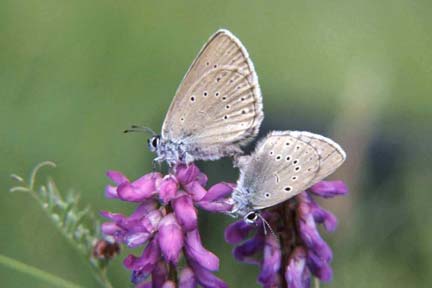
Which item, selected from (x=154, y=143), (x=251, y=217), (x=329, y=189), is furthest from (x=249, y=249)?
(x=154, y=143)

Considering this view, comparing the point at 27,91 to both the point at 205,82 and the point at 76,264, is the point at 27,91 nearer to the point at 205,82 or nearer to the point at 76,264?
the point at 76,264

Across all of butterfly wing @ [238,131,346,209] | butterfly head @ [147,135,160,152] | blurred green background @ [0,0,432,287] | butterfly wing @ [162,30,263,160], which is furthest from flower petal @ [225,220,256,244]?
blurred green background @ [0,0,432,287]

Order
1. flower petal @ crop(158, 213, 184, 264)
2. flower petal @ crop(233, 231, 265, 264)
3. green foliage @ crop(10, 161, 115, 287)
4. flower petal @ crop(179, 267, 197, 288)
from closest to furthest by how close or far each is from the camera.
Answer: flower petal @ crop(158, 213, 184, 264)
flower petal @ crop(179, 267, 197, 288)
flower petal @ crop(233, 231, 265, 264)
green foliage @ crop(10, 161, 115, 287)

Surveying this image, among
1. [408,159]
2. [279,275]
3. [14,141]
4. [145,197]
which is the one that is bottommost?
[408,159]

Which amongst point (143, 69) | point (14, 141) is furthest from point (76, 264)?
point (143, 69)

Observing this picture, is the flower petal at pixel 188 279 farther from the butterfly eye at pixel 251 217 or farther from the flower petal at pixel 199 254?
the butterfly eye at pixel 251 217

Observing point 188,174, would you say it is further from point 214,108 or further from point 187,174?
point 214,108

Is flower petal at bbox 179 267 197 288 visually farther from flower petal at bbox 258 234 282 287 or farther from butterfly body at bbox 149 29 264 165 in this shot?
butterfly body at bbox 149 29 264 165
